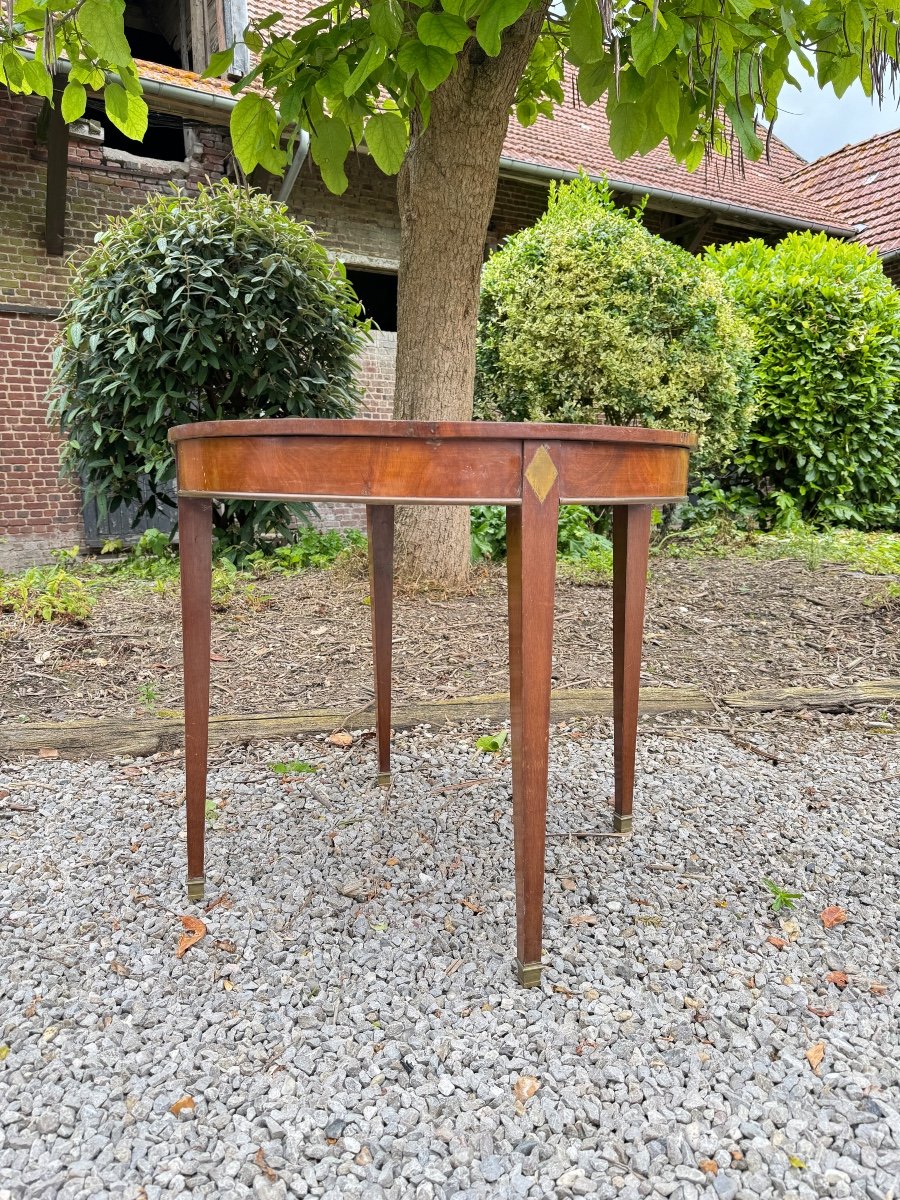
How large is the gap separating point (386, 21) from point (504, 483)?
1.44m

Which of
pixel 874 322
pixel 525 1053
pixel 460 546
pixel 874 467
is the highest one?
pixel 874 322

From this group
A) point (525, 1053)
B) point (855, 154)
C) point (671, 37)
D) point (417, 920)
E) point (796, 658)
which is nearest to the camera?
point (525, 1053)

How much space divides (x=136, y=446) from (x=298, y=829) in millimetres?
3611

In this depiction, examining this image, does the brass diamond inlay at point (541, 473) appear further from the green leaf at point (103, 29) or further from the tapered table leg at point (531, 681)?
the green leaf at point (103, 29)

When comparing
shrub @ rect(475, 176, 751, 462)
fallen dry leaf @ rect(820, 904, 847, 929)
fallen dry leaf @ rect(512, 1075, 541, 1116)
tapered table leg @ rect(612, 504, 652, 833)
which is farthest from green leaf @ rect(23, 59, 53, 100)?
shrub @ rect(475, 176, 751, 462)

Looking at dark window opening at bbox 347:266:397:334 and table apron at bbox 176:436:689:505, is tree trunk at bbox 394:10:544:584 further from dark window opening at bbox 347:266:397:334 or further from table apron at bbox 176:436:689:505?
dark window opening at bbox 347:266:397:334

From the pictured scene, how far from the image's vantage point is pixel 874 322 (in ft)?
21.8

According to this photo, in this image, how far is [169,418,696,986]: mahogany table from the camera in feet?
4.11

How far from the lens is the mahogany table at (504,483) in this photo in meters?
1.25

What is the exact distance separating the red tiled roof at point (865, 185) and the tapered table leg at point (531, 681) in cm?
1007

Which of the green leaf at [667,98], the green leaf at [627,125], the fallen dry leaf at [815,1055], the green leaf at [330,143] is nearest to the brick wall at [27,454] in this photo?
the green leaf at [330,143]

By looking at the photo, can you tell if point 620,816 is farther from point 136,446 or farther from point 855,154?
point 855,154

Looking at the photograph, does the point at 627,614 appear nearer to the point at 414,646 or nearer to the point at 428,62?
the point at 428,62

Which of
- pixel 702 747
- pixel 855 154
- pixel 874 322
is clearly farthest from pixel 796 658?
pixel 855 154
